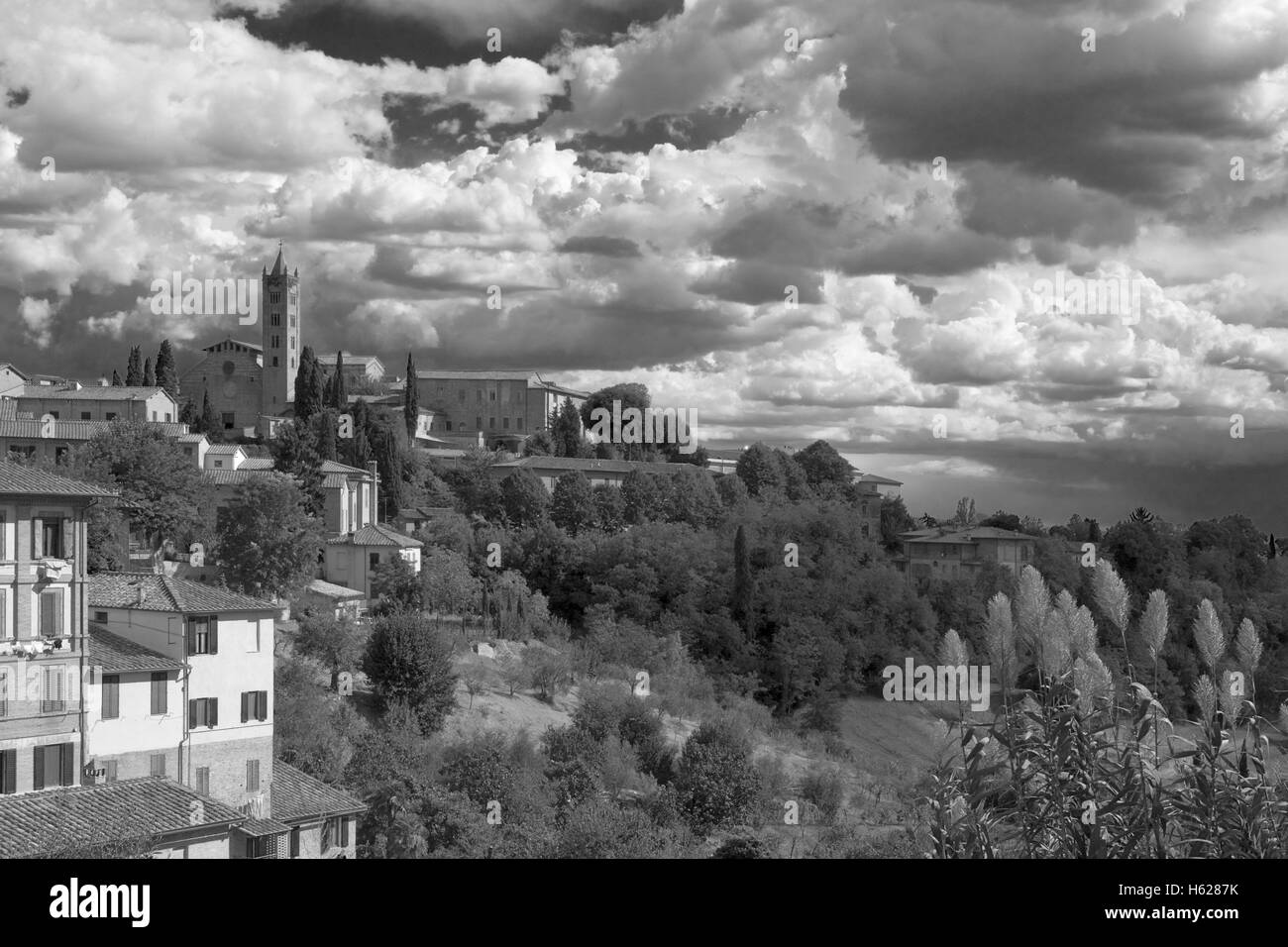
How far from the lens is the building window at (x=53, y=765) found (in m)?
20.6

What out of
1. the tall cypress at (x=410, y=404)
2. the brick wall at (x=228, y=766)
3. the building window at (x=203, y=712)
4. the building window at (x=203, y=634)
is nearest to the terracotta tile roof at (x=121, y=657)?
the building window at (x=203, y=634)

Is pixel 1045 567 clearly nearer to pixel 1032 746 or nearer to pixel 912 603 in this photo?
pixel 912 603

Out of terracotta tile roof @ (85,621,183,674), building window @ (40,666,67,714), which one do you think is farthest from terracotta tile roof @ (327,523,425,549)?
building window @ (40,666,67,714)

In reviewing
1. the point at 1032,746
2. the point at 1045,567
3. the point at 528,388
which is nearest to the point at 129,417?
the point at 528,388

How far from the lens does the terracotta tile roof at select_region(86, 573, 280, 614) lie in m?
23.5

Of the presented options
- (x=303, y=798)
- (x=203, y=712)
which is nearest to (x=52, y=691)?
(x=203, y=712)

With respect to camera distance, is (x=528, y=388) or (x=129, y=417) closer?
(x=129, y=417)

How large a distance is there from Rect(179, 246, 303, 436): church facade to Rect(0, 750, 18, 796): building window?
2665 inches

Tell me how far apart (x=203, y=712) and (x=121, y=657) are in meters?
1.79

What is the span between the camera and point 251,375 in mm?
88562

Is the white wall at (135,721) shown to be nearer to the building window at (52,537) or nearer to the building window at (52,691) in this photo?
the building window at (52,691)

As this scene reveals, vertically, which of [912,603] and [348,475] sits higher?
[348,475]
